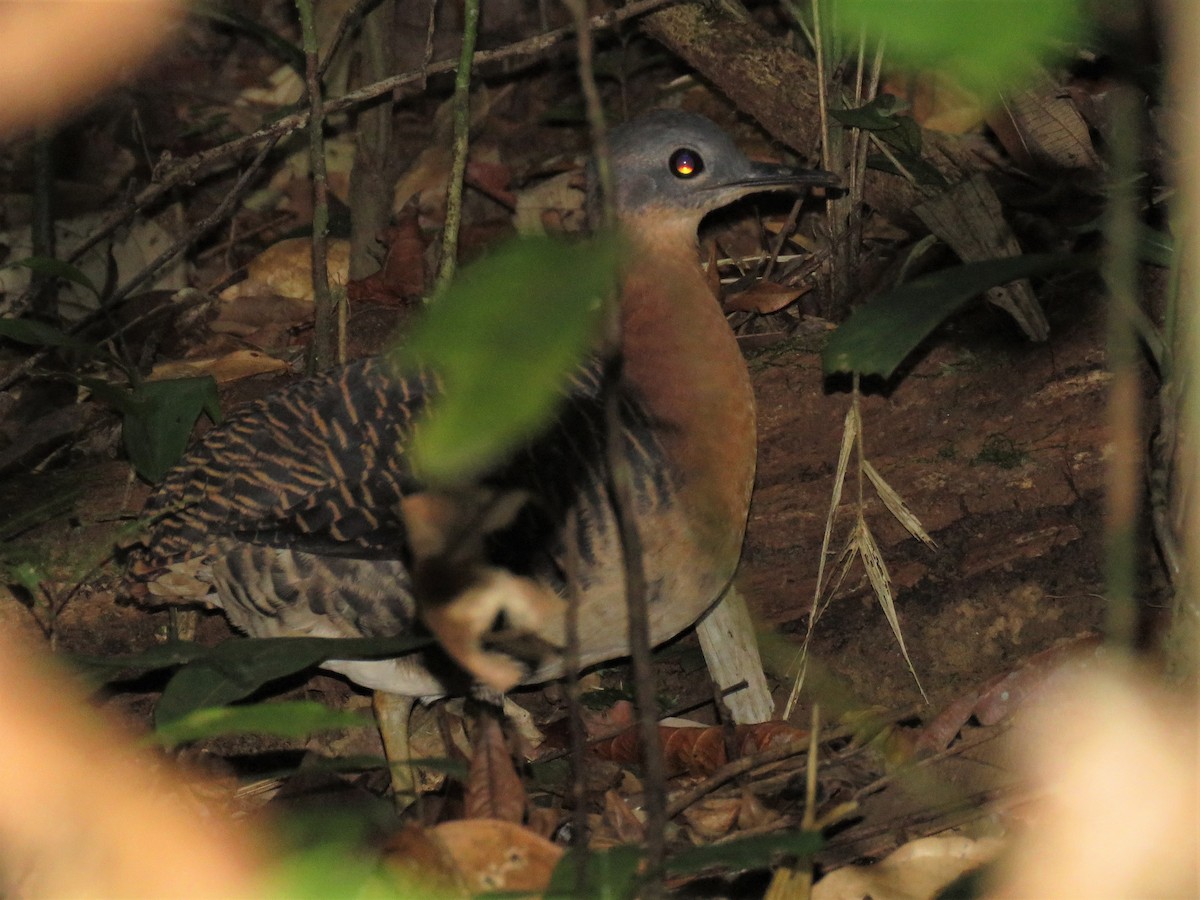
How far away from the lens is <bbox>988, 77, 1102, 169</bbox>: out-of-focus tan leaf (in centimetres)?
379

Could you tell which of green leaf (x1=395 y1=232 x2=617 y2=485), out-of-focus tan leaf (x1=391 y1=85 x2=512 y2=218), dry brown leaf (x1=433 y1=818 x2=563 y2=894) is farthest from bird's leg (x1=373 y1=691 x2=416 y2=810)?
green leaf (x1=395 y1=232 x2=617 y2=485)

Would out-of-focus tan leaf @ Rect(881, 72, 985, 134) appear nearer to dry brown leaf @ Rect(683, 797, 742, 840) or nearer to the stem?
the stem

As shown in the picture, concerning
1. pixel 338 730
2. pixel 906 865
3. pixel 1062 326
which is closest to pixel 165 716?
pixel 338 730

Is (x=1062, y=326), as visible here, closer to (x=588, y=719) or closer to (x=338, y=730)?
(x=588, y=719)

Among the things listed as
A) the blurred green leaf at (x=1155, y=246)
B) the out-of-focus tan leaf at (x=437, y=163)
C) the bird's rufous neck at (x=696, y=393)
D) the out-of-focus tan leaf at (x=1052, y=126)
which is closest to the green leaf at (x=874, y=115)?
the out-of-focus tan leaf at (x=1052, y=126)

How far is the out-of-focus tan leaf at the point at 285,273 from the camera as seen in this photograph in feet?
16.3

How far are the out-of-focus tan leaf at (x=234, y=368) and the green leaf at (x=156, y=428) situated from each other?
51cm

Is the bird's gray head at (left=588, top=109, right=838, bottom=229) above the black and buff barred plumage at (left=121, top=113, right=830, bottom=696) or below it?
above

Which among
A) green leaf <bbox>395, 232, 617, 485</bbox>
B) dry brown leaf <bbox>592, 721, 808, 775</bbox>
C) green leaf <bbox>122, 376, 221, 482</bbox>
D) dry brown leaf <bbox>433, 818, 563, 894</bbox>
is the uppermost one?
green leaf <bbox>395, 232, 617, 485</bbox>

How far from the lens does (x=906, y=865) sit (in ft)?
8.66

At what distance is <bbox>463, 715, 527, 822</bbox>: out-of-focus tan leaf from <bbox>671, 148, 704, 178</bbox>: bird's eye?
5.80 feet

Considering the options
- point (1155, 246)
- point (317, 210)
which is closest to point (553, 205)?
point (317, 210)

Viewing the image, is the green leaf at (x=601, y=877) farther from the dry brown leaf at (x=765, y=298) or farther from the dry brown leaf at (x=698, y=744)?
the dry brown leaf at (x=765, y=298)

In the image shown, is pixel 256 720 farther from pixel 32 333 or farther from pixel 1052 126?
pixel 1052 126
